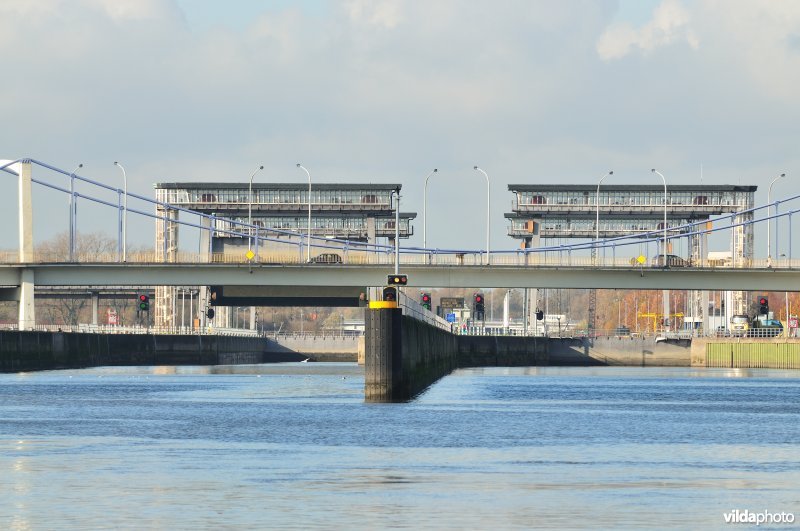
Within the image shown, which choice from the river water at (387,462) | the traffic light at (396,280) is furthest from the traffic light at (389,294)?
the river water at (387,462)

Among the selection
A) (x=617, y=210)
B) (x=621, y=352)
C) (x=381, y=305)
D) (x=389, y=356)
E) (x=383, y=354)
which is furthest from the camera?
(x=617, y=210)

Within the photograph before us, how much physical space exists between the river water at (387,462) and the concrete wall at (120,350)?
2915cm

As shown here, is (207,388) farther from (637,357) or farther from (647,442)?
(637,357)

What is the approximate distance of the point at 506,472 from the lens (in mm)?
34969

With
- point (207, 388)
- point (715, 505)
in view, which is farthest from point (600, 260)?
point (715, 505)

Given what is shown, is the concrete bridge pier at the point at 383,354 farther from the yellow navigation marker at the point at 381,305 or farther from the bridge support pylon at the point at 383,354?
the yellow navigation marker at the point at 381,305

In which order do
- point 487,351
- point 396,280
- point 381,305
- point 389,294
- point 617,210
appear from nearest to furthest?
point 381,305 < point 389,294 < point 396,280 < point 487,351 < point 617,210

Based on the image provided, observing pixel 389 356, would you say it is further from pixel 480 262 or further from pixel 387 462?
pixel 480 262

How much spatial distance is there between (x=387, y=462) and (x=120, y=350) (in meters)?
99.9

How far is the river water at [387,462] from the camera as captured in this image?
27.2 metres

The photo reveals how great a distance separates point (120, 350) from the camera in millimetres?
134000

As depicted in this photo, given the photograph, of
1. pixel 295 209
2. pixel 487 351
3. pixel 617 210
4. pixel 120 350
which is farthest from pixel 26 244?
pixel 617 210

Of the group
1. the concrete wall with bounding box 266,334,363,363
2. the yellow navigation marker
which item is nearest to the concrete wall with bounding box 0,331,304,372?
the concrete wall with bounding box 266,334,363,363

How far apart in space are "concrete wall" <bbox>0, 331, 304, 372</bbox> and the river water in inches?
1148
